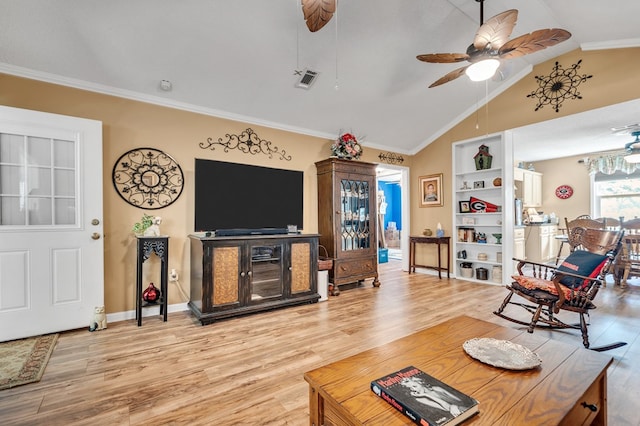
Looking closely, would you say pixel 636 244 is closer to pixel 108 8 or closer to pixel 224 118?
pixel 224 118

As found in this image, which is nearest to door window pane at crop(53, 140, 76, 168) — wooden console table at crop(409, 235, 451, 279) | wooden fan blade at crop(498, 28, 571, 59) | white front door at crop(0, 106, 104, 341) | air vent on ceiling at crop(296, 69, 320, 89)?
white front door at crop(0, 106, 104, 341)

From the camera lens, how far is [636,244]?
4.25 metres

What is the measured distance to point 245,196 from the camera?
3561 millimetres

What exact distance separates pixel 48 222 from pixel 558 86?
627 centimetres

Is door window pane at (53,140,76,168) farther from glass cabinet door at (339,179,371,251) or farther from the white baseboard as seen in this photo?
glass cabinet door at (339,179,371,251)

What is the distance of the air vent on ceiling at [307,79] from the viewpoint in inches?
134

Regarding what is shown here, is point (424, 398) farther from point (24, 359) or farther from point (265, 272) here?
point (24, 359)

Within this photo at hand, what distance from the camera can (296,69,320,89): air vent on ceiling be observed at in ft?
11.1

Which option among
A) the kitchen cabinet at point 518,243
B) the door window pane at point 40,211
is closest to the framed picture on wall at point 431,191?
the kitchen cabinet at point 518,243

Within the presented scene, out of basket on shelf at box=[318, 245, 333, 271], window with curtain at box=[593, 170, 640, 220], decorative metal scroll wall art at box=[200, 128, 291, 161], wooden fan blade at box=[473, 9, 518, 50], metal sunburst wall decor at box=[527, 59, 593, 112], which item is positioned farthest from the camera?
window with curtain at box=[593, 170, 640, 220]

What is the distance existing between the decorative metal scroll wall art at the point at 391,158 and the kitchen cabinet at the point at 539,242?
10.9ft

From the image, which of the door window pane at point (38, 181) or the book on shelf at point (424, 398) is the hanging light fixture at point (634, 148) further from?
the door window pane at point (38, 181)

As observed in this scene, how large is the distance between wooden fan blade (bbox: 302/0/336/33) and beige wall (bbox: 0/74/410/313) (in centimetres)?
212

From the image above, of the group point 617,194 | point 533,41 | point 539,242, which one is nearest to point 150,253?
point 533,41
